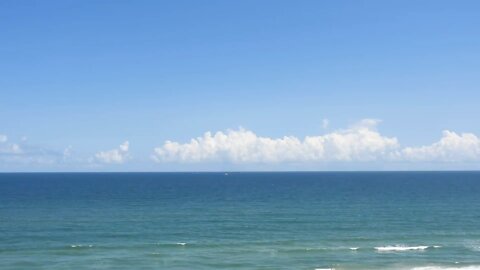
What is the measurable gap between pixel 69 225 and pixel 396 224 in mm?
36637

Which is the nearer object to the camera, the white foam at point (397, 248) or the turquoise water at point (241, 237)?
the turquoise water at point (241, 237)

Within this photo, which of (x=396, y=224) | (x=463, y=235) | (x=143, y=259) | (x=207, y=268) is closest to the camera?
(x=207, y=268)

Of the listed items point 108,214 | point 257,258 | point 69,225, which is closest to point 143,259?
point 257,258

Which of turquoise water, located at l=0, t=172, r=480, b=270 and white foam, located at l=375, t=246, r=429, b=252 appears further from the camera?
white foam, located at l=375, t=246, r=429, b=252

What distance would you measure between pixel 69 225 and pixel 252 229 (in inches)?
810

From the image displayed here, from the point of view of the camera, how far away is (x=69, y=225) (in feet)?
202

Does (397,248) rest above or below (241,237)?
below

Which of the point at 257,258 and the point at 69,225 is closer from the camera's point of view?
the point at 257,258

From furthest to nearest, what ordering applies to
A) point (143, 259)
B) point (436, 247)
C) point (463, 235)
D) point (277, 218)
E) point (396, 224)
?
1. point (277, 218)
2. point (396, 224)
3. point (463, 235)
4. point (436, 247)
5. point (143, 259)

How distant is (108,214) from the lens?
241 feet

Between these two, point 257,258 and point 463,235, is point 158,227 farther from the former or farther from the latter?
point 463,235

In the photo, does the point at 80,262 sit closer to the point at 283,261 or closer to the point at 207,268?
the point at 207,268

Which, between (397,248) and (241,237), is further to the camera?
(241,237)

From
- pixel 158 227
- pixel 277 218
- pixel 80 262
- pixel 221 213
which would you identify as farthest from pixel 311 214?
pixel 80 262
